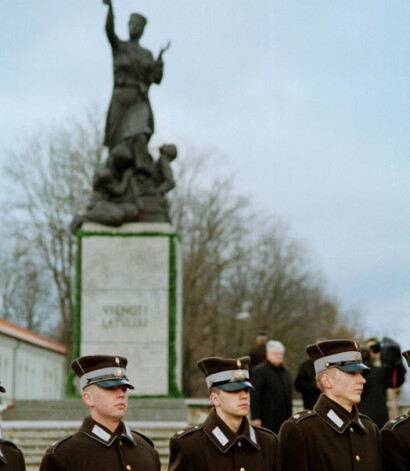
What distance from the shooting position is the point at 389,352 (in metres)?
12.8

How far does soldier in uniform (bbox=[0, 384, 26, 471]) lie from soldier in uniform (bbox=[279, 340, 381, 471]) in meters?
1.73

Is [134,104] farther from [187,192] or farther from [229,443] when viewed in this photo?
[187,192]

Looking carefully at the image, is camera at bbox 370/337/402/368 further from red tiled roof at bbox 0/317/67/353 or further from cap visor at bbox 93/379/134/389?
red tiled roof at bbox 0/317/67/353

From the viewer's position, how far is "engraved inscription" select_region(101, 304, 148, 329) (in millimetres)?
21562

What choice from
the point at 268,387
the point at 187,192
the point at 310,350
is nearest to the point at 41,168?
the point at 187,192

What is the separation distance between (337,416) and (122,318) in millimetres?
14266

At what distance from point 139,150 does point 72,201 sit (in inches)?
822

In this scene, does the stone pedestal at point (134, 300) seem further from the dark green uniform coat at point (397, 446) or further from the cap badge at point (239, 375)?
the cap badge at point (239, 375)

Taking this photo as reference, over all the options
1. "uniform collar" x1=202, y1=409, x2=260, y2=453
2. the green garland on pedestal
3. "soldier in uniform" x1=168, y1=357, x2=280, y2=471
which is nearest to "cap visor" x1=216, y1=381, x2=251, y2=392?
"soldier in uniform" x1=168, y1=357, x2=280, y2=471

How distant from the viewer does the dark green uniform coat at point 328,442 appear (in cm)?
741

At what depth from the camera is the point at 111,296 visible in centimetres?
2162

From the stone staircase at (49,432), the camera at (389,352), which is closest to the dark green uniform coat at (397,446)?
the camera at (389,352)

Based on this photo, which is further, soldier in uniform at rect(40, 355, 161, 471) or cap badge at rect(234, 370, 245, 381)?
cap badge at rect(234, 370, 245, 381)

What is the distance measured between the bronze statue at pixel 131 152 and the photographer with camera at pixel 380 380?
9361 mm
